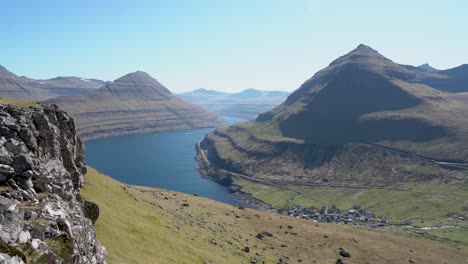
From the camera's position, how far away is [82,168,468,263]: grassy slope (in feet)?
190

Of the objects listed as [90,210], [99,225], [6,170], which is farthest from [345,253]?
[6,170]

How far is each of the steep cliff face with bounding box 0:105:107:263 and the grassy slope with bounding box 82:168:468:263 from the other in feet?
43.8

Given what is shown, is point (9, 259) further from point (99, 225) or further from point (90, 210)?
point (99, 225)

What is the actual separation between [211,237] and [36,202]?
7129 centimetres

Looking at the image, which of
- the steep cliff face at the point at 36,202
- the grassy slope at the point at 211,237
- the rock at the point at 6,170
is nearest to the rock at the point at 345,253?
the grassy slope at the point at 211,237

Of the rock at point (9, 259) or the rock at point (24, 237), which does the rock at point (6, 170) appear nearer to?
the rock at point (24, 237)

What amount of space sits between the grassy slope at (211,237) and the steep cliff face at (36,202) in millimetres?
13346

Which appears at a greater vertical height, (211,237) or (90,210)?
(90,210)

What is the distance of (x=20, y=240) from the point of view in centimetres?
2311

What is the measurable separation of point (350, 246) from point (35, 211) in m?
123

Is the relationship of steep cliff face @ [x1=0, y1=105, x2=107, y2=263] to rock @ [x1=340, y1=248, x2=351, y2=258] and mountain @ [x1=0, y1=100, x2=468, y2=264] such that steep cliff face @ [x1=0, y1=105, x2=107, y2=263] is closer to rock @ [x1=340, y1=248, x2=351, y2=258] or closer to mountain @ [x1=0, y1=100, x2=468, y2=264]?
mountain @ [x1=0, y1=100, x2=468, y2=264]

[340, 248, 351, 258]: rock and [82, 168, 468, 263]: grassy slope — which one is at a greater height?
[82, 168, 468, 263]: grassy slope

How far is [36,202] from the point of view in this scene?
95.8 feet

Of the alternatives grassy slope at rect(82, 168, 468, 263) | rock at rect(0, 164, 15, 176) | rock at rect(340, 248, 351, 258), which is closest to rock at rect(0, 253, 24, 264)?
rock at rect(0, 164, 15, 176)
